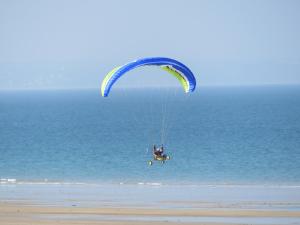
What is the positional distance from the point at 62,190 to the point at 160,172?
9.84 meters

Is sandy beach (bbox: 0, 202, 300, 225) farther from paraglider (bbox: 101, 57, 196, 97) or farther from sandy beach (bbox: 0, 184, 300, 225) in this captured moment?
paraglider (bbox: 101, 57, 196, 97)

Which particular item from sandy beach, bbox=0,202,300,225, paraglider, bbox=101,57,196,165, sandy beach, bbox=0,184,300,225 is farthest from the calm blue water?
sandy beach, bbox=0,202,300,225

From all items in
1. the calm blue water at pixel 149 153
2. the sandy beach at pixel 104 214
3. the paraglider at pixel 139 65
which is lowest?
the sandy beach at pixel 104 214

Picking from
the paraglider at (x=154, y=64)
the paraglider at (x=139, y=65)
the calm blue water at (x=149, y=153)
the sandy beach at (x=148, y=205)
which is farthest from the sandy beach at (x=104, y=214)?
the paraglider at (x=139, y=65)

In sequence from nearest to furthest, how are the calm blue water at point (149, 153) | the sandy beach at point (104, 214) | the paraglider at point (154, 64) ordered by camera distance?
the sandy beach at point (104, 214)
the paraglider at point (154, 64)
the calm blue water at point (149, 153)

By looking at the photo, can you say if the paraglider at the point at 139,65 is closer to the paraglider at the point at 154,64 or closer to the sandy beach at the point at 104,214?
the paraglider at the point at 154,64

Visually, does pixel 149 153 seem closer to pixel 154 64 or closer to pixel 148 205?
pixel 148 205

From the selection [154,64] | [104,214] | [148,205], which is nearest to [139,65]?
[154,64]

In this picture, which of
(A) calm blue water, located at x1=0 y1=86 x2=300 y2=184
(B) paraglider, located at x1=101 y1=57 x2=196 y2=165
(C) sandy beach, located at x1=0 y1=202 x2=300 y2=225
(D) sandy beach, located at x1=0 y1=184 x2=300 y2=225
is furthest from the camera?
(A) calm blue water, located at x1=0 y1=86 x2=300 y2=184

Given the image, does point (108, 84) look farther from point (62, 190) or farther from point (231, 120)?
point (231, 120)

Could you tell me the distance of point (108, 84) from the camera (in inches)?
1326

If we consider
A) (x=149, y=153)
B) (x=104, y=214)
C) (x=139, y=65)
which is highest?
(x=149, y=153)

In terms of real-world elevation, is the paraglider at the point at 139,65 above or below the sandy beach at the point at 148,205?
above

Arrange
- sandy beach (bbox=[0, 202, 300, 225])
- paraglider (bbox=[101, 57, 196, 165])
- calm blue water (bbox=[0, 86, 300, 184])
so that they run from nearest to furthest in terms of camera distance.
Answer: sandy beach (bbox=[0, 202, 300, 225])
paraglider (bbox=[101, 57, 196, 165])
calm blue water (bbox=[0, 86, 300, 184])
